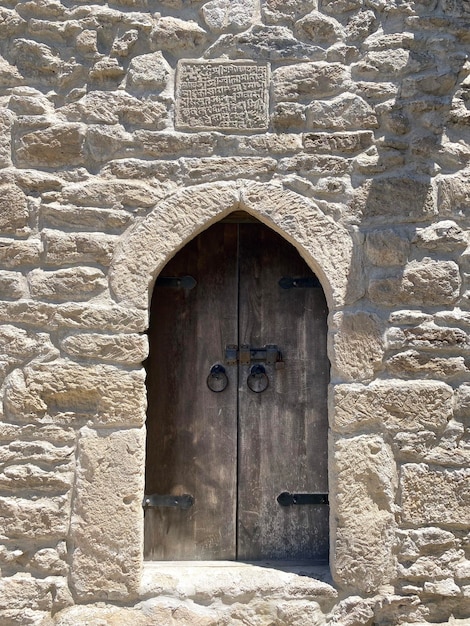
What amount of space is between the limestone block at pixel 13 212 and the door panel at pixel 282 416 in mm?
971

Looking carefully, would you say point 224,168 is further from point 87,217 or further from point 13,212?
point 13,212

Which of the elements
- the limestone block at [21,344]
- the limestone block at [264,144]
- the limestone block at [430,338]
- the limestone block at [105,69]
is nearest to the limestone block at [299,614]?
the limestone block at [430,338]

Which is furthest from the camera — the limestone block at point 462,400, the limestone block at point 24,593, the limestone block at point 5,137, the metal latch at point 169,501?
the metal latch at point 169,501

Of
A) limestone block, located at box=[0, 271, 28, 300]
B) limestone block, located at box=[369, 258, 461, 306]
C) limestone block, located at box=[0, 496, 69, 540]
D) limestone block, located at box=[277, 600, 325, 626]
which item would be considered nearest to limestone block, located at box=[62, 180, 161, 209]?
limestone block, located at box=[0, 271, 28, 300]

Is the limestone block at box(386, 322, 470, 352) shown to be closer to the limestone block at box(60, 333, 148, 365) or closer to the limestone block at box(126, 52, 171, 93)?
the limestone block at box(60, 333, 148, 365)

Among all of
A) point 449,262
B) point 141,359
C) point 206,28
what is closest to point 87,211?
point 141,359

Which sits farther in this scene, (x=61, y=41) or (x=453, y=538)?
(x=61, y=41)

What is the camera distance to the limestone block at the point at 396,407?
2.72 m

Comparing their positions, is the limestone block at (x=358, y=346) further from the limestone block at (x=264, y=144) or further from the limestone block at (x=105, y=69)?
the limestone block at (x=105, y=69)

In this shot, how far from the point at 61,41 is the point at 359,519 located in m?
2.39

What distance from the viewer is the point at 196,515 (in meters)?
2.97

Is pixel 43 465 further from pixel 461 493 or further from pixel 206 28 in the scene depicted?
pixel 206 28

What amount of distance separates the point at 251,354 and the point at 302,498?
26.8 inches

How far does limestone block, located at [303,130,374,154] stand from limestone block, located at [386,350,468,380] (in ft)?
2.96
